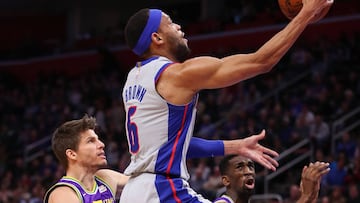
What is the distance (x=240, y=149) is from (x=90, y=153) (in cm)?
106

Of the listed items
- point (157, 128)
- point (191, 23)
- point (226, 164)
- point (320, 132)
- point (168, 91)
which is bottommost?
point (226, 164)

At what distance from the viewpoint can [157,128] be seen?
3865 mm

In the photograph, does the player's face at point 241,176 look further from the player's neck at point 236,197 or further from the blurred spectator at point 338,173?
the blurred spectator at point 338,173

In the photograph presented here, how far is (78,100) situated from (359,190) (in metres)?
9.17

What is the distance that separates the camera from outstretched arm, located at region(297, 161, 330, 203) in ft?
13.4

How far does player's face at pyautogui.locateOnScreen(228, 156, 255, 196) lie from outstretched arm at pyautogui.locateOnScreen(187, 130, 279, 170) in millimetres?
877

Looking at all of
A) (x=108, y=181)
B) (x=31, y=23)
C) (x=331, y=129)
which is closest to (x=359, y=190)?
(x=331, y=129)

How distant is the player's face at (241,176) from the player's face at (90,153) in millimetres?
919

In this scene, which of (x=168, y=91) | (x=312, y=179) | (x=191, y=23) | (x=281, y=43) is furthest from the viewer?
(x=191, y=23)

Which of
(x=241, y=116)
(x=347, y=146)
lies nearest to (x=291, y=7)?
(x=347, y=146)

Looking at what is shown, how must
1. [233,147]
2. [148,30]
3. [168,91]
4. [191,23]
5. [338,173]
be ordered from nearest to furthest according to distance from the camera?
1. [168,91]
2. [148,30]
3. [233,147]
4. [338,173]
5. [191,23]

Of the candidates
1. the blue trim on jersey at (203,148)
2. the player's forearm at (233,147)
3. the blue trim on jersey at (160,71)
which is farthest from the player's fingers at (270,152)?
the blue trim on jersey at (160,71)

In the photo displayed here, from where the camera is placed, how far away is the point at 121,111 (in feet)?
50.0

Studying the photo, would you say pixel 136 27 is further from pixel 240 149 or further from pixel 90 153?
pixel 90 153
